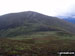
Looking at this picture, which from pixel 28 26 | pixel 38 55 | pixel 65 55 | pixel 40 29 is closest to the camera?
pixel 65 55

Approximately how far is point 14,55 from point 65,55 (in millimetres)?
12562

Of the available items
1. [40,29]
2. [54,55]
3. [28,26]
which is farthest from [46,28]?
[54,55]

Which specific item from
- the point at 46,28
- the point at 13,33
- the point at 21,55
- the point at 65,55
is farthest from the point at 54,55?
the point at 46,28

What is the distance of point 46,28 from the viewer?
182875 millimetres

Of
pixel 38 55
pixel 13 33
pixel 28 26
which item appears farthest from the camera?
pixel 28 26

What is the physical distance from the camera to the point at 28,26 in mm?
196125

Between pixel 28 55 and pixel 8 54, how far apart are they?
5.44 m

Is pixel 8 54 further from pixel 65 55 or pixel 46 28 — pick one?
pixel 46 28

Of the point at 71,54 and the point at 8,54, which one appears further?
the point at 8,54

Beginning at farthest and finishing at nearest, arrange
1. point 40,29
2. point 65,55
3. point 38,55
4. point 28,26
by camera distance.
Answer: point 28,26 < point 40,29 < point 38,55 < point 65,55

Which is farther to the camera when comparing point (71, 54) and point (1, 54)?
point (1, 54)

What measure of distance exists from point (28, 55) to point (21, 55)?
6.02ft

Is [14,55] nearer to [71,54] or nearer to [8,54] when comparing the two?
[8,54]

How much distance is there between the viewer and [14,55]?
4347cm
